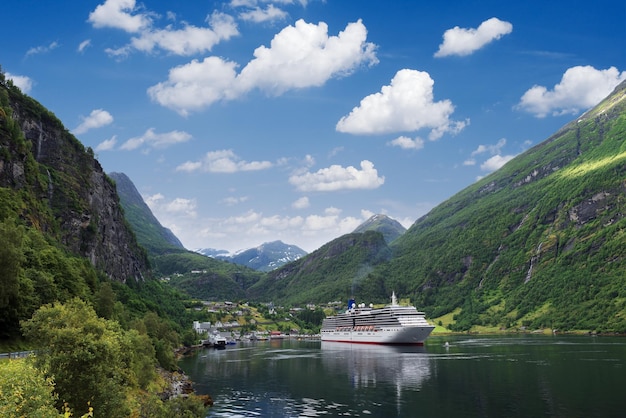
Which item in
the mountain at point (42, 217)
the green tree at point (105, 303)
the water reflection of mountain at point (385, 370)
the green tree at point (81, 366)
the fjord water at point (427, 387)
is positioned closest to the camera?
the green tree at point (81, 366)

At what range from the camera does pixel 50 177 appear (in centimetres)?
16538

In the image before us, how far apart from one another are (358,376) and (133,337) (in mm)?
56576

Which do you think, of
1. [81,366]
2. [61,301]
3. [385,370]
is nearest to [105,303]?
[61,301]

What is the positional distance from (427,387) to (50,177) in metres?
134

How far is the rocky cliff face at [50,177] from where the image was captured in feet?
435

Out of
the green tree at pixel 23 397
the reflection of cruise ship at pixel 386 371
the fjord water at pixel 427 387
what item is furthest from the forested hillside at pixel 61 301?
the reflection of cruise ship at pixel 386 371

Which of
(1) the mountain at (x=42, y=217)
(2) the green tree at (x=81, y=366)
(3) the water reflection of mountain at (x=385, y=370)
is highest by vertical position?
(1) the mountain at (x=42, y=217)

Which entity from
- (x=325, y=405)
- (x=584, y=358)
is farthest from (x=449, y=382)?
(x=584, y=358)

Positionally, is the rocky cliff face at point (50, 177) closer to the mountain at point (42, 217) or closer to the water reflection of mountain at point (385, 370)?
the mountain at point (42, 217)

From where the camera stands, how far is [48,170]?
167 metres

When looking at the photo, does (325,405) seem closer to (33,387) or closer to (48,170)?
(33,387)

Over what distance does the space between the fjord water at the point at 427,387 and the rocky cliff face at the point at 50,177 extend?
56196mm

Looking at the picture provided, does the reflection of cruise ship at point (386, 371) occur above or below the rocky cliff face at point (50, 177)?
below

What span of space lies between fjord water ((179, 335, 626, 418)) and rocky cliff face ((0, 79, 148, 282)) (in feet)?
184
